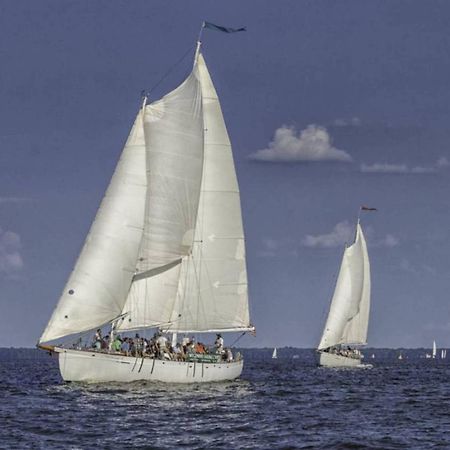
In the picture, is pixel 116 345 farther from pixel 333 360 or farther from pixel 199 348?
pixel 333 360

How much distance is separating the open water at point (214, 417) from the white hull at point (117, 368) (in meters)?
0.76

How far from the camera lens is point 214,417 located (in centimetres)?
5922

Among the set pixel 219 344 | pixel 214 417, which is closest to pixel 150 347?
pixel 219 344

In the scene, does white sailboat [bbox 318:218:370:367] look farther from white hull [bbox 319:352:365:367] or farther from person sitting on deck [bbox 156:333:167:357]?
person sitting on deck [bbox 156:333:167:357]

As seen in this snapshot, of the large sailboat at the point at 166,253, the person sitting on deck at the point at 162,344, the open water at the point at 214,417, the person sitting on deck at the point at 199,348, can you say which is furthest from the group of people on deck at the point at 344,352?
the person sitting on deck at the point at 162,344

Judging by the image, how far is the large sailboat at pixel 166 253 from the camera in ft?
237

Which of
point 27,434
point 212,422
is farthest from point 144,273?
point 27,434

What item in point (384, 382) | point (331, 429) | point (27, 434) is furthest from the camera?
point (384, 382)

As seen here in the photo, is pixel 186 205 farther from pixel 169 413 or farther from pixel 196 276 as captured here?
pixel 169 413

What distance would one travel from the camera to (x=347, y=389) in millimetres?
85750

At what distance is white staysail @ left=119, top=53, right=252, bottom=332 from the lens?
3211 inches

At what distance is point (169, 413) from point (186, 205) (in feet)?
71.9

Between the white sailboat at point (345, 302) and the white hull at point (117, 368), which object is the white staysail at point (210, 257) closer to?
the white hull at point (117, 368)

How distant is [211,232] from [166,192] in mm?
6887
